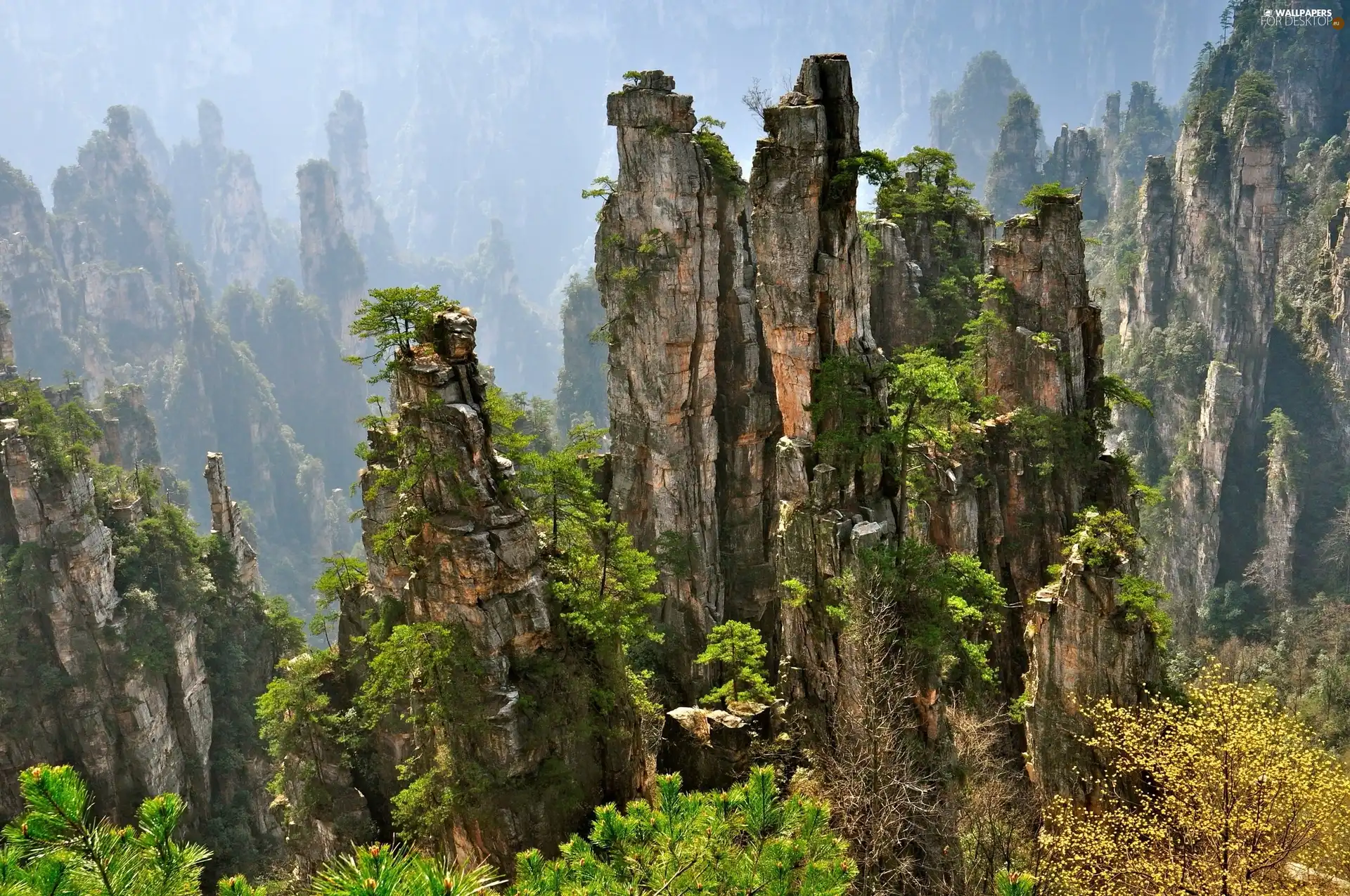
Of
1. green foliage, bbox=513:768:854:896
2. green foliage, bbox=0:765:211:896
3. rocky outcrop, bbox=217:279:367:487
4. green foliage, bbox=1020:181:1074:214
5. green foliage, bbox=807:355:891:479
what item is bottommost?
green foliage, bbox=513:768:854:896

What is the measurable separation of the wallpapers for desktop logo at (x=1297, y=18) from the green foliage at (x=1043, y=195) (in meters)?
49.1

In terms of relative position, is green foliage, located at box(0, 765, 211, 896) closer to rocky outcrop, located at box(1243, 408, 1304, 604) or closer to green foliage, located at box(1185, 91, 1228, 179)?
rocky outcrop, located at box(1243, 408, 1304, 604)

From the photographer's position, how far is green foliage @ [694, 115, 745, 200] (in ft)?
89.3

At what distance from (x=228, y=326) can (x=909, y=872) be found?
10215cm

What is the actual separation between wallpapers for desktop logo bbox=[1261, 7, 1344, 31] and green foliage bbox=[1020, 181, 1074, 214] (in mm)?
49086

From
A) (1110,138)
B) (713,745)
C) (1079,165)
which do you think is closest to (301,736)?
(713,745)

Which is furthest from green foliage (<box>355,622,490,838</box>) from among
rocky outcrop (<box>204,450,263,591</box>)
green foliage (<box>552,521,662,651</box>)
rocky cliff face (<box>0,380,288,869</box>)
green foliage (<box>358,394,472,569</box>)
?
rocky outcrop (<box>204,450,263,591</box>)

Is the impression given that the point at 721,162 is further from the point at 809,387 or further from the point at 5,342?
the point at 5,342

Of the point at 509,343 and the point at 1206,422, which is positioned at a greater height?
the point at 509,343

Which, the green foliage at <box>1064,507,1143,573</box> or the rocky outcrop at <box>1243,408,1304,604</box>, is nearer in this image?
the green foliage at <box>1064,507,1143,573</box>

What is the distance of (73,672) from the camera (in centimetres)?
2970

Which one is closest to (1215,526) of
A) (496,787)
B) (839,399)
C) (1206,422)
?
(1206,422)

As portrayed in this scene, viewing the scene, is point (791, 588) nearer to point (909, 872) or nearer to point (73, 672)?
point (909, 872)

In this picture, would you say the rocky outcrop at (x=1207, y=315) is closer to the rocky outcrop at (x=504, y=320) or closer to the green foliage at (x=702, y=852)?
the green foliage at (x=702, y=852)
